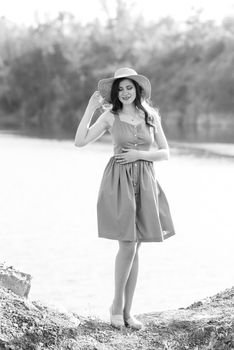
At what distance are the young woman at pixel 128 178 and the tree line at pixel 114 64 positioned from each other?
48979 mm

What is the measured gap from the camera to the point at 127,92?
14.1ft

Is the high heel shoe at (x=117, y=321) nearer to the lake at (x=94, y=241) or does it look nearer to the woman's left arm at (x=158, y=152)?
the woman's left arm at (x=158, y=152)

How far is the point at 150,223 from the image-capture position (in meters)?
4.18

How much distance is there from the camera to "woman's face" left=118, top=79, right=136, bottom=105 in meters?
4.30

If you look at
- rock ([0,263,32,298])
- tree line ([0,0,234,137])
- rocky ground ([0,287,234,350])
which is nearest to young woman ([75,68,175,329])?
rocky ground ([0,287,234,350])

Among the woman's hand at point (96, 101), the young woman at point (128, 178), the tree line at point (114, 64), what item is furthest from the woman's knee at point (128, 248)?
the tree line at point (114, 64)

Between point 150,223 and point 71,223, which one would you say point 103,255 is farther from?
point 150,223

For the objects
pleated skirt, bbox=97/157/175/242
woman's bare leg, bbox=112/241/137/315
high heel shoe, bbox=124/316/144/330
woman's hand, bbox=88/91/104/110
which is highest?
woman's hand, bbox=88/91/104/110

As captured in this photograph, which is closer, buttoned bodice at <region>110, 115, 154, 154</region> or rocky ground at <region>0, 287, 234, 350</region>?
rocky ground at <region>0, 287, 234, 350</region>

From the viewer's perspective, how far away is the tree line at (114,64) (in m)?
56.8

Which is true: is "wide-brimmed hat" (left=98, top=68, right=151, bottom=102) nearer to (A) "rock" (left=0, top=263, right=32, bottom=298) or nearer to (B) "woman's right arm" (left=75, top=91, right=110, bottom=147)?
(B) "woman's right arm" (left=75, top=91, right=110, bottom=147)

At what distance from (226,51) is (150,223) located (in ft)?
185

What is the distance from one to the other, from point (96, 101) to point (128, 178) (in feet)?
1.60

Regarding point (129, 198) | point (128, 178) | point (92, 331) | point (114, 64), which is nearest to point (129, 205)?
point (129, 198)
